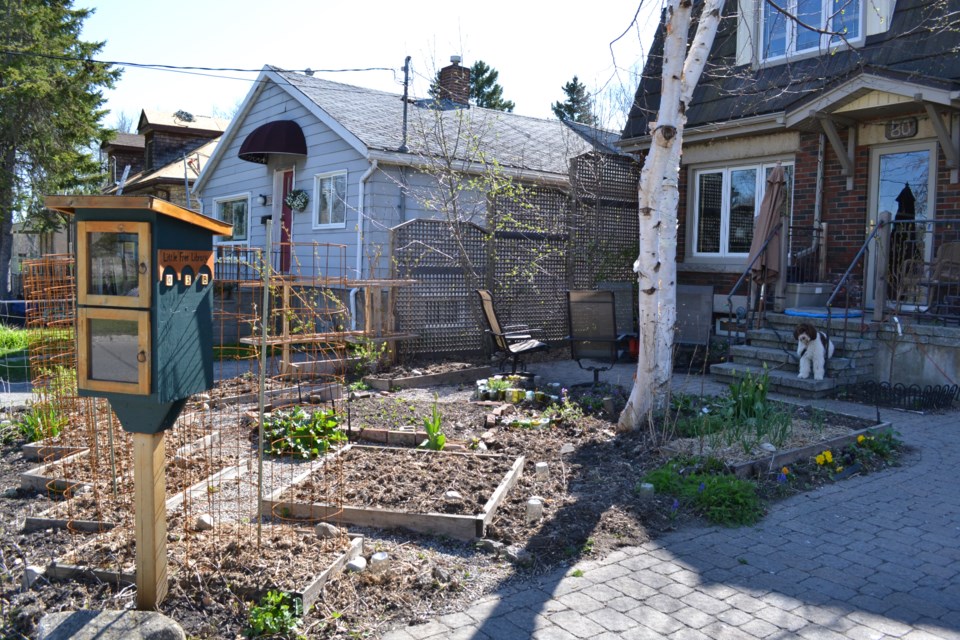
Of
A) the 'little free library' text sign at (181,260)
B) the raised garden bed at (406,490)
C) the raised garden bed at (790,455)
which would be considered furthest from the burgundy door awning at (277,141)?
the 'little free library' text sign at (181,260)

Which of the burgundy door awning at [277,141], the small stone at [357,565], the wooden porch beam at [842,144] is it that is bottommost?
the small stone at [357,565]

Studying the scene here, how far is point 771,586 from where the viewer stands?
13.0 feet

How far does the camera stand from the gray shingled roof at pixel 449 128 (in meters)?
13.3

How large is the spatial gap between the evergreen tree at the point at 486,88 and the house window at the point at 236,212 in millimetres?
21034

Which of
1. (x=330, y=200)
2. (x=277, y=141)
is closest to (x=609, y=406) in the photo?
(x=330, y=200)

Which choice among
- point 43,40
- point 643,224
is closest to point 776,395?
point 643,224

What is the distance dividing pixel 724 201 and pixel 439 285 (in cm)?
539

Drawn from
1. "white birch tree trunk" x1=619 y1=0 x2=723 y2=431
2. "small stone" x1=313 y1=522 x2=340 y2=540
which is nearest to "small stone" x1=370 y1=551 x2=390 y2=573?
"small stone" x1=313 y1=522 x2=340 y2=540

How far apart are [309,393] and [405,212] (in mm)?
6329

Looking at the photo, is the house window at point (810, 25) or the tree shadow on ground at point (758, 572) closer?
the tree shadow on ground at point (758, 572)

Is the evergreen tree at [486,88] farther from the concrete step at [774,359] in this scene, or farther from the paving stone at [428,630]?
the paving stone at [428,630]

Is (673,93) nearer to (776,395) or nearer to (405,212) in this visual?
(776,395)

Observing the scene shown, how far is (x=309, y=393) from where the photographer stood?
7969 mm

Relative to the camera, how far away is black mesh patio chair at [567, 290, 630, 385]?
30.0ft
